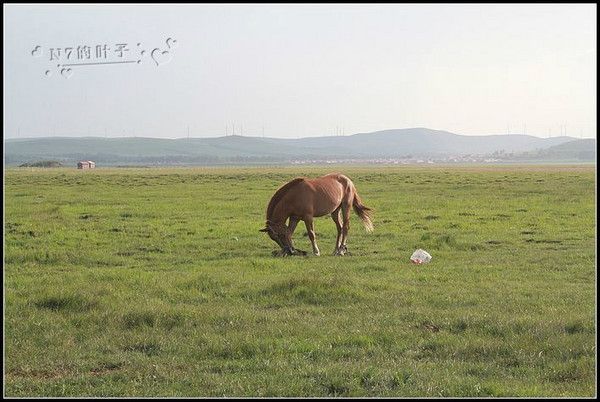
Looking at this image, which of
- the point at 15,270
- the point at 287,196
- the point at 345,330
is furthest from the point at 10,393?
the point at 287,196

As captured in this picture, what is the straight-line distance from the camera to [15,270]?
42.0 ft

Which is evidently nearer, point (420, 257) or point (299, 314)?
point (299, 314)

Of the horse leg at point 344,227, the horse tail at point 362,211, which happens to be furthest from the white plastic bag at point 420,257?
the horse tail at point 362,211

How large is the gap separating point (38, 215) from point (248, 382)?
63.8 feet

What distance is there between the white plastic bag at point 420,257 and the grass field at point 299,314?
8.5 inches

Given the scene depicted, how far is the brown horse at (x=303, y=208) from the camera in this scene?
14.9m

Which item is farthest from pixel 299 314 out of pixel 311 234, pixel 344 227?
pixel 344 227

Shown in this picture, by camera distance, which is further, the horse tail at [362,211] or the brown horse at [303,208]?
the horse tail at [362,211]

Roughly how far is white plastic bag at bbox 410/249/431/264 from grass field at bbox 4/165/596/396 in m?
A: 0.22

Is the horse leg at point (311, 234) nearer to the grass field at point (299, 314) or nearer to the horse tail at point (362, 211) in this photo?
the grass field at point (299, 314)

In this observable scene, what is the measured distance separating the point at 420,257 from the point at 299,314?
5.26 m

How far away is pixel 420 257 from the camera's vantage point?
1346 centimetres

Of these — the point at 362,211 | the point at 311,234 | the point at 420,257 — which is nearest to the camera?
the point at 420,257

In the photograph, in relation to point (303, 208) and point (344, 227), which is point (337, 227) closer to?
point (344, 227)
